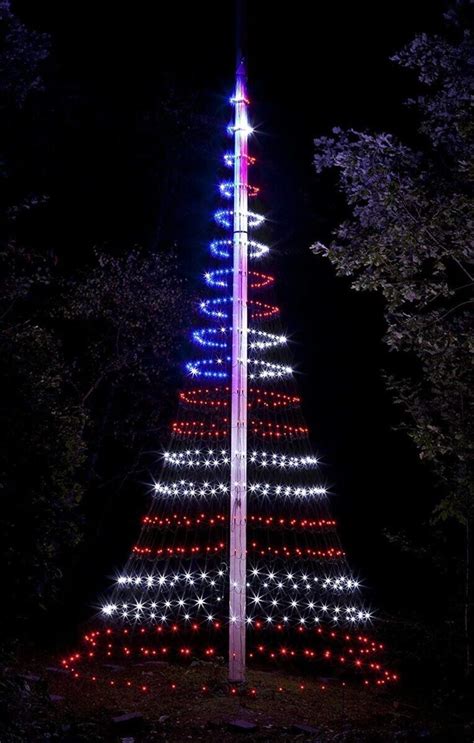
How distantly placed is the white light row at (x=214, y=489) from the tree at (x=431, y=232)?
2.52 m

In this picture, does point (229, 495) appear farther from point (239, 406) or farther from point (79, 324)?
point (79, 324)

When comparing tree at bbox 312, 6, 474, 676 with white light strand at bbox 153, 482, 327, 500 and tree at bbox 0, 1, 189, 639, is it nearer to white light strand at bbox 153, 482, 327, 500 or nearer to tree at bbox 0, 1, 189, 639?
white light strand at bbox 153, 482, 327, 500

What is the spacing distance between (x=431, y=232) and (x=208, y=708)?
6.06m

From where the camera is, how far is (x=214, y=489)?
1036cm

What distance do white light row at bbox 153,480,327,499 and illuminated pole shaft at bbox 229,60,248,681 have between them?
61.7 inches

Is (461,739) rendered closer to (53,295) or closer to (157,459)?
(157,459)

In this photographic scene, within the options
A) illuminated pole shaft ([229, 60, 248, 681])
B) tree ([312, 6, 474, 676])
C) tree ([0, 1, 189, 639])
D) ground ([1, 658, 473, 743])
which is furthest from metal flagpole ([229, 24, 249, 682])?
tree ([0, 1, 189, 639])

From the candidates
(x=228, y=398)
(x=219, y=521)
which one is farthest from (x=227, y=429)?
(x=219, y=521)

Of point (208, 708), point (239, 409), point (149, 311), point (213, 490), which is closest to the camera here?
point (208, 708)

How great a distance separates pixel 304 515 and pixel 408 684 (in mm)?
3027

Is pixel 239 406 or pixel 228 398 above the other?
pixel 228 398

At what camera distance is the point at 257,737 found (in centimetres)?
645

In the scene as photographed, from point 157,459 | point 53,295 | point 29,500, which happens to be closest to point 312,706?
point 29,500

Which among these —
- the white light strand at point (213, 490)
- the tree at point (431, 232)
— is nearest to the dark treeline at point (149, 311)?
the tree at point (431, 232)
